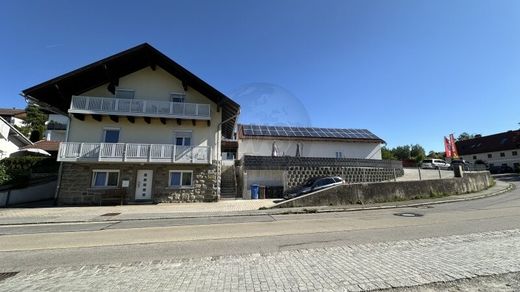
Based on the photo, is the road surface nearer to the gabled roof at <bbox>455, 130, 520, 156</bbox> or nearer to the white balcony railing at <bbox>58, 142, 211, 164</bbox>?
the white balcony railing at <bbox>58, 142, 211, 164</bbox>

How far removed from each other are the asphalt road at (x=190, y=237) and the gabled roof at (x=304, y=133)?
1876cm

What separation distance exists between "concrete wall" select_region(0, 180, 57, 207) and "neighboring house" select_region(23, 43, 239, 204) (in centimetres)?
307

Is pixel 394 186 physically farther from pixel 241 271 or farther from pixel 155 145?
pixel 155 145

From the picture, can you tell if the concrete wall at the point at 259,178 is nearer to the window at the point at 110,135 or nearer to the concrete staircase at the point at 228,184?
the concrete staircase at the point at 228,184

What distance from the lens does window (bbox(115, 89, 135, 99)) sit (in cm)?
1988

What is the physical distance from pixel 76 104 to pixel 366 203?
69.9ft

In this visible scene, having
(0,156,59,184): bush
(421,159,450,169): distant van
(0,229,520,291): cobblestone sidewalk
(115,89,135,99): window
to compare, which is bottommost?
(0,229,520,291): cobblestone sidewalk

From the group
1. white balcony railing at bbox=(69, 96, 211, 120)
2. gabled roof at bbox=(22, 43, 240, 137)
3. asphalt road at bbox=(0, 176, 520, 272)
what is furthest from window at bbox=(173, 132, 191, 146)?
asphalt road at bbox=(0, 176, 520, 272)

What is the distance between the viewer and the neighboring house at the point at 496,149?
46031 millimetres

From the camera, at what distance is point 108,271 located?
4762mm

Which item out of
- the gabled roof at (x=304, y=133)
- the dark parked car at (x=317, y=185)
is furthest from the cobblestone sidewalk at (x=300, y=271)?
the gabled roof at (x=304, y=133)

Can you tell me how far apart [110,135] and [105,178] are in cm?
332

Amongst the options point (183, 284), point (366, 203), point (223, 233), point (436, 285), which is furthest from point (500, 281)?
point (366, 203)

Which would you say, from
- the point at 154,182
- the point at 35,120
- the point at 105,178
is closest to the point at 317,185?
the point at 154,182
